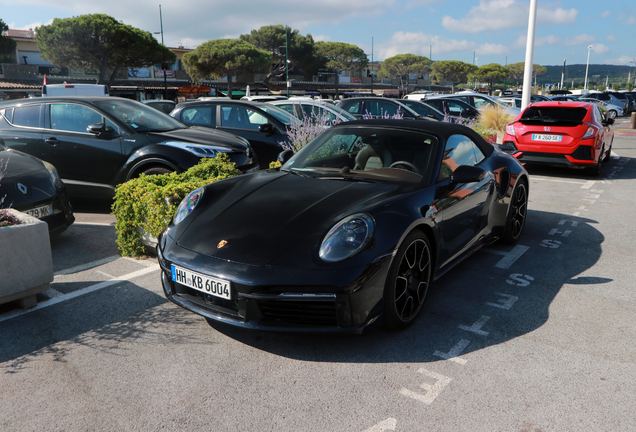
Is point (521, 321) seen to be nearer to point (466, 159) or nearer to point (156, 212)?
point (466, 159)

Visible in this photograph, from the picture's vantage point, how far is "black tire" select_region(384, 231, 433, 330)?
3080mm

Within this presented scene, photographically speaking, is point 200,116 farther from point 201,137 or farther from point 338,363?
point 338,363

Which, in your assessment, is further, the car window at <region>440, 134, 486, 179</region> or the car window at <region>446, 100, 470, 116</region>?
the car window at <region>446, 100, 470, 116</region>

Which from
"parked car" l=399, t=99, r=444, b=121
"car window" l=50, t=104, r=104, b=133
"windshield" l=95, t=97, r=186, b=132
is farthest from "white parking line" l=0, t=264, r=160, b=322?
"parked car" l=399, t=99, r=444, b=121

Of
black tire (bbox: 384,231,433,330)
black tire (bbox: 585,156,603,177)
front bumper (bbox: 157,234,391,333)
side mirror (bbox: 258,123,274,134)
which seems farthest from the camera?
black tire (bbox: 585,156,603,177)

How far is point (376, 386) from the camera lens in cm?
275

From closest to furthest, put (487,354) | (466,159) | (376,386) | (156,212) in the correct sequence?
(376,386)
(487,354)
(466,159)
(156,212)

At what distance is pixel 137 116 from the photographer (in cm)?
697

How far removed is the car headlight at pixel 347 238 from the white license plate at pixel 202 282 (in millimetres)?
600

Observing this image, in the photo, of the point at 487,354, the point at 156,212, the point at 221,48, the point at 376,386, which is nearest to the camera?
the point at 376,386

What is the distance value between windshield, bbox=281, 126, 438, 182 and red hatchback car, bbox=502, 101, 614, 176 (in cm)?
629

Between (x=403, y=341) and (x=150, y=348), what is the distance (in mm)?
1644

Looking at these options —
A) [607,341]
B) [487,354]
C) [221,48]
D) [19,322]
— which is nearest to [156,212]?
[19,322]

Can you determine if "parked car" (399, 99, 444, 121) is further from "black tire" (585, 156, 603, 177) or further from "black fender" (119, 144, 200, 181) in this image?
"black fender" (119, 144, 200, 181)
